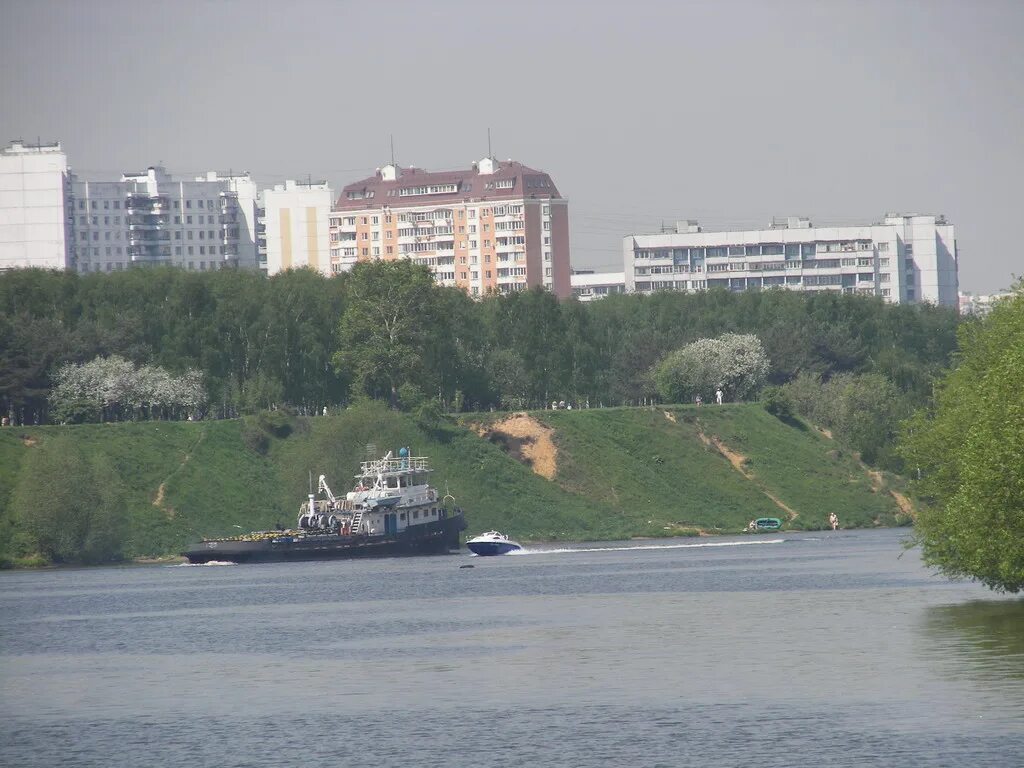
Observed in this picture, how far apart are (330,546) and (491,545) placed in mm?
12427

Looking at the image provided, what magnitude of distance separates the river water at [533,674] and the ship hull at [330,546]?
27799mm

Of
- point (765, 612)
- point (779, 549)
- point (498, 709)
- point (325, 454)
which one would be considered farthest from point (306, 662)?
point (325, 454)

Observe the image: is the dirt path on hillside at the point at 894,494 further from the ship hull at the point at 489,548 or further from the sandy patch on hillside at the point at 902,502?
the ship hull at the point at 489,548

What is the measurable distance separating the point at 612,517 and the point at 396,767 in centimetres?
11304

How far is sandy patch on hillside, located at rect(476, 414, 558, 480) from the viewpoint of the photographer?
169 meters

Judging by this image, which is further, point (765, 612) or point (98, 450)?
point (98, 450)

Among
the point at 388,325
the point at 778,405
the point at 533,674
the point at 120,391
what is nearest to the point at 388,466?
the point at 388,325

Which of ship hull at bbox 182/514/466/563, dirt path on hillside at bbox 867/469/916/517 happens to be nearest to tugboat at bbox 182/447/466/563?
ship hull at bbox 182/514/466/563

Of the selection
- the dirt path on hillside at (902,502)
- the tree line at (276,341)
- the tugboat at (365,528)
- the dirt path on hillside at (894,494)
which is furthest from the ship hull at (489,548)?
the dirt path on hillside at (902,502)

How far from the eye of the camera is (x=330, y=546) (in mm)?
139000

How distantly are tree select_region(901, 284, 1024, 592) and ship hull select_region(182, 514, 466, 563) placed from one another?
6881cm

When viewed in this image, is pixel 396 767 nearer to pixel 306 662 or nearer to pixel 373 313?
pixel 306 662

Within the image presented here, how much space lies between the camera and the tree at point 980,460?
62969 mm

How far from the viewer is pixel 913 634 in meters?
66.6
